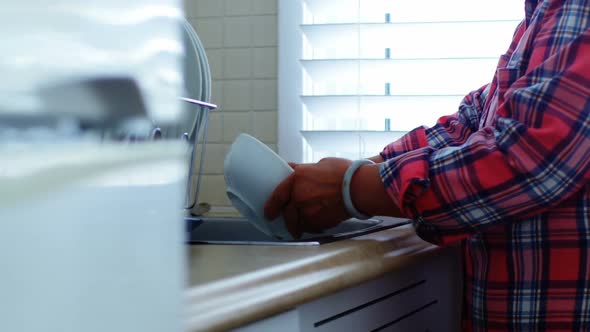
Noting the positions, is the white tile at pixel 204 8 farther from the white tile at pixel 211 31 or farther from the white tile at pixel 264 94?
the white tile at pixel 264 94

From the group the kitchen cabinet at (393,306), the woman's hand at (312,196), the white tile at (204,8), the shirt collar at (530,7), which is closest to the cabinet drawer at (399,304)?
the kitchen cabinet at (393,306)

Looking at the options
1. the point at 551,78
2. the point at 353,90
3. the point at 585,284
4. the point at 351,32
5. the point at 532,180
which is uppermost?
the point at 351,32

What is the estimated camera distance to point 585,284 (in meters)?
0.78

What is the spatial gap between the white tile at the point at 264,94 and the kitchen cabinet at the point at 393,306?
84cm

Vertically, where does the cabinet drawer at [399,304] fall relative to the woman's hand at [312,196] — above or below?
below

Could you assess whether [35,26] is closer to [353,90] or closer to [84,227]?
[84,227]

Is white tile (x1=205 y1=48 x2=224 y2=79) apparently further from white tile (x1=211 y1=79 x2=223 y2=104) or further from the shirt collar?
the shirt collar

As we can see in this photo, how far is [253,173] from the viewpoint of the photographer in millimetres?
868

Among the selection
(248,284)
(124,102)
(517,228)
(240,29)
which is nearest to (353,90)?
(240,29)

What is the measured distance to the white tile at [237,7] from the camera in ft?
5.98

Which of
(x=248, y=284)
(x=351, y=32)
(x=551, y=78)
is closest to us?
(x=248, y=284)

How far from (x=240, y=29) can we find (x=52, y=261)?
65.5 inches

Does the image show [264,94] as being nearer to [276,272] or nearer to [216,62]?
[216,62]

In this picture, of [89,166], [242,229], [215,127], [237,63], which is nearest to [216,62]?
[237,63]
